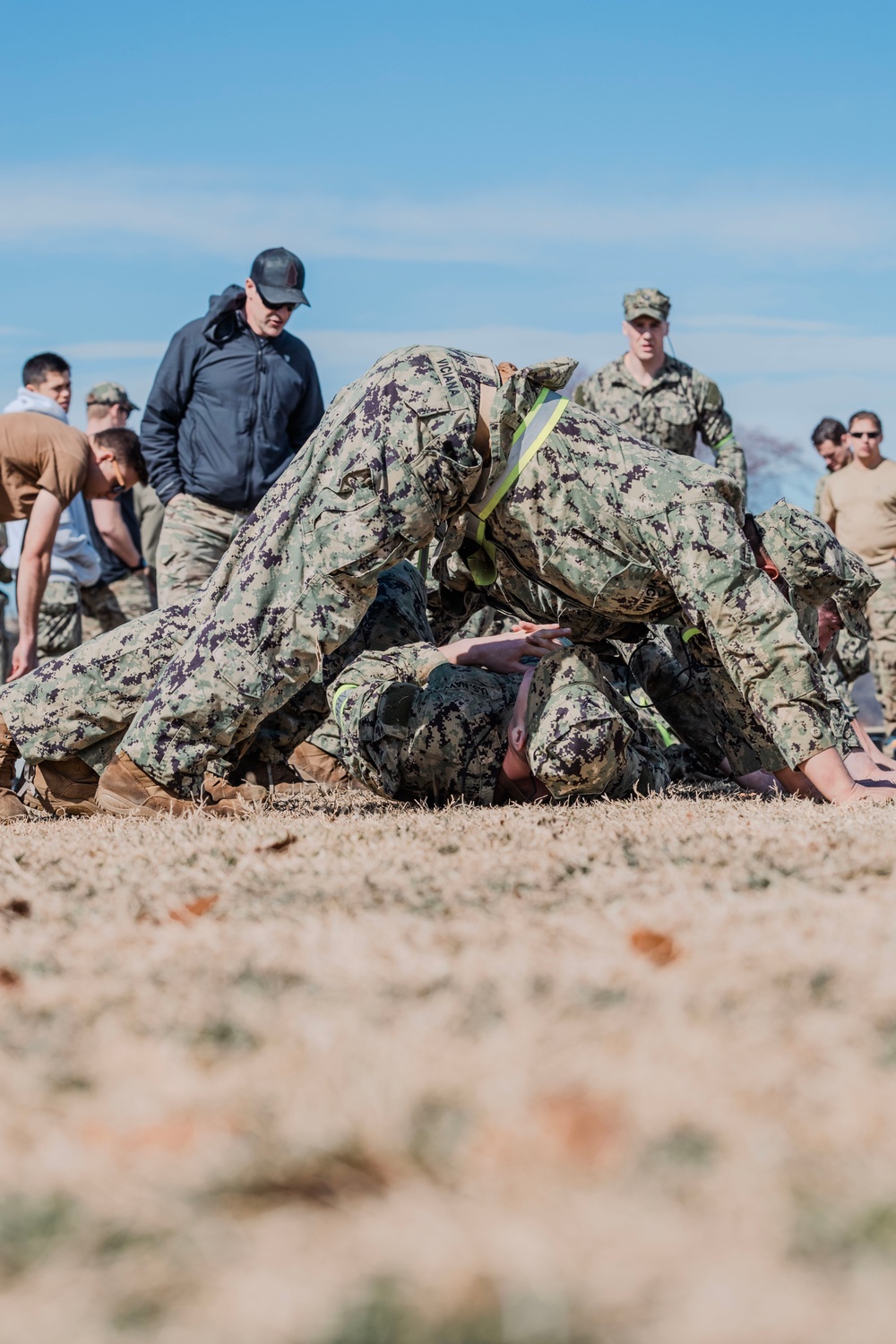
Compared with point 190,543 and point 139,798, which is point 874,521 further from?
point 139,798

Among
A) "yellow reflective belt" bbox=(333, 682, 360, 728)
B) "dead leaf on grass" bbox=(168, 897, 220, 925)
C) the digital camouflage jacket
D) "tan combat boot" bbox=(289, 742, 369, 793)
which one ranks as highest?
the digital camouflage jacket

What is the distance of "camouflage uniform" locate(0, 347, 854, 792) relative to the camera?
146 inches

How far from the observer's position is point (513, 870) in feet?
8.61

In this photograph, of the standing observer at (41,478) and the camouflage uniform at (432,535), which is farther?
the standing observer at (41,478)

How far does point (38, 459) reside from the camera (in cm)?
627

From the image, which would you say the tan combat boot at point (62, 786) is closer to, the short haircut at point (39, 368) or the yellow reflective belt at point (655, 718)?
the yellow reflective belt at point (655, 718)

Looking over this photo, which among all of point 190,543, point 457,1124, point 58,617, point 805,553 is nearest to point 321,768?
point 190,543

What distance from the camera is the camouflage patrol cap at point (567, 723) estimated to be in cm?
415

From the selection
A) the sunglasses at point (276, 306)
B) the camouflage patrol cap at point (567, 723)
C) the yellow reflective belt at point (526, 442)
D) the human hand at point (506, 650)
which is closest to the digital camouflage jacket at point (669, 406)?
the sunglasses at point (276, 306)

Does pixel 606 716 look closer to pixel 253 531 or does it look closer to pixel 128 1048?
pixel 253 531

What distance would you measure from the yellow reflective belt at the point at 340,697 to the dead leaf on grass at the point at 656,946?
262 cm

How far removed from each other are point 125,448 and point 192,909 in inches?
186

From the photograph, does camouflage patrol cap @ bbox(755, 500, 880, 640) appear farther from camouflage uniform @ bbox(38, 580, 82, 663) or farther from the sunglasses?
camouflage uniform @ bbox(38, 580, 82, 663)

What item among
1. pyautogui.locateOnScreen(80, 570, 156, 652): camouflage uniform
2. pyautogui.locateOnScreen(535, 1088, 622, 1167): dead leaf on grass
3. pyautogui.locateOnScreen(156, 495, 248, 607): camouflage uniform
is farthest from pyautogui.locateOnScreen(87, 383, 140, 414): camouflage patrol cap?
pyautogui.locateOnScreen(535, 1088, 622, 1167): dead leaf on grass
